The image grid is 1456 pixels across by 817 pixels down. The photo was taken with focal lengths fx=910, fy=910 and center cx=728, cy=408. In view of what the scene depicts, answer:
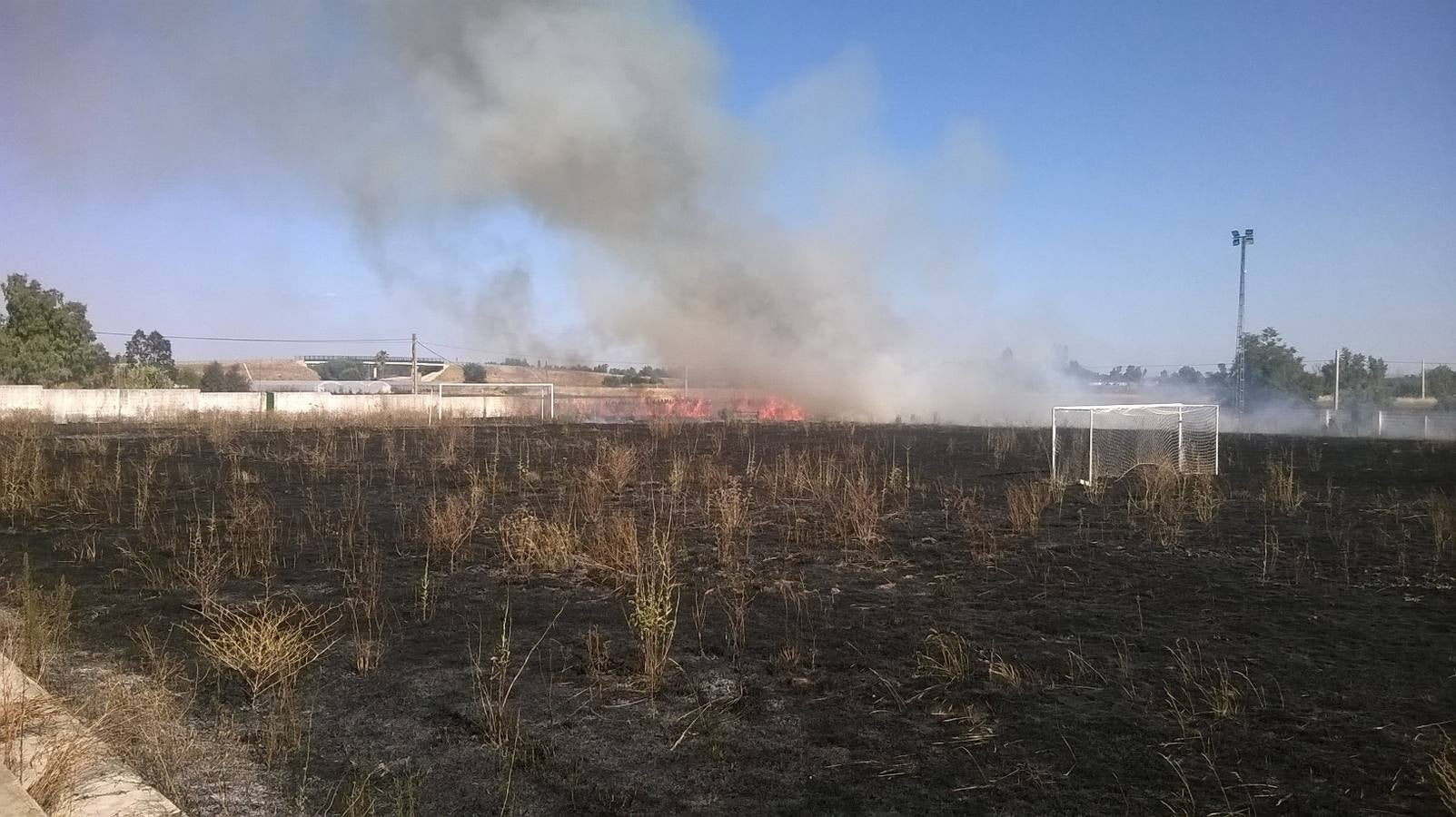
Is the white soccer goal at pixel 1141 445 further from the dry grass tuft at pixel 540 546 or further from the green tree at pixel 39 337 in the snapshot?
the green tree at pixel 39 337

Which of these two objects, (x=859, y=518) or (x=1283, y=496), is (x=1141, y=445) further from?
(x=859, y=518)

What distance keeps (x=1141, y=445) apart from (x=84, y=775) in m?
19.1

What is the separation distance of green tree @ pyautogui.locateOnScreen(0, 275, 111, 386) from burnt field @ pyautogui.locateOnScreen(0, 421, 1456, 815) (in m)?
42.0

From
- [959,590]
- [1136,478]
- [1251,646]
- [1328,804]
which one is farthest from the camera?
[1136,478]

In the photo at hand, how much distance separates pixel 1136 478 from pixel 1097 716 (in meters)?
13.1

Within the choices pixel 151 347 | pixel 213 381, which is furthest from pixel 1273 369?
pixel 151 347

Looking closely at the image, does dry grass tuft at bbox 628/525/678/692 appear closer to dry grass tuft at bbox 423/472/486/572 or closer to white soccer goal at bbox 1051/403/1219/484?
dry grass tuft at bbox 423/472/486/572

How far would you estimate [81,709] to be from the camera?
14.4 ft

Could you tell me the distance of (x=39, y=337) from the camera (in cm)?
4606

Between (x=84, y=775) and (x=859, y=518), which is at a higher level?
(x=859, y=518)

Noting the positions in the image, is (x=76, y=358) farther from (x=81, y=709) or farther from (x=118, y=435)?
(x=81, y=709)

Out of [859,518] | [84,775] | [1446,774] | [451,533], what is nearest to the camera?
[1446,774]

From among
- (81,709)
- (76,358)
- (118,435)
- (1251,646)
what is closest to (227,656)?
(81,709)

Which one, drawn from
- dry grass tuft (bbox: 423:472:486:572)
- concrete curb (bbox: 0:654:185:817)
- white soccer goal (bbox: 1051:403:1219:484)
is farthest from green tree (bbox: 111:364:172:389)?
concrete curb (bbox: 0:654:185:817)
